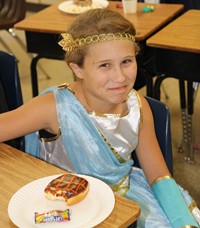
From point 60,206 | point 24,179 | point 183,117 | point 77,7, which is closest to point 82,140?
point 24,179

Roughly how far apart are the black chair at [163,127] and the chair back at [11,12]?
2471 millimetres

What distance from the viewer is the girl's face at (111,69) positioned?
4.97 feet

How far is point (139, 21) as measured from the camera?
2666mm

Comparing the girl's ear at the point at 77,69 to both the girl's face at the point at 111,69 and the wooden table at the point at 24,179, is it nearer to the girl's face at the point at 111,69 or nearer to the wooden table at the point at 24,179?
the girl's face at the point at 111,69

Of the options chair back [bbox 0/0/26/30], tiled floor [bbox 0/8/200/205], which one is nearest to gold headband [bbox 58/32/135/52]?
tiled floor [bbox 0/8/200/205]

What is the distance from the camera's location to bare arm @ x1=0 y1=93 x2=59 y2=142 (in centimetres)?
152

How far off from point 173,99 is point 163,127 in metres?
1.96

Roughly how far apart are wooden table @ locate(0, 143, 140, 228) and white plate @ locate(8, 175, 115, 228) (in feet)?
0.06

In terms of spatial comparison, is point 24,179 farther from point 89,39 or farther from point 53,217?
point 89,39

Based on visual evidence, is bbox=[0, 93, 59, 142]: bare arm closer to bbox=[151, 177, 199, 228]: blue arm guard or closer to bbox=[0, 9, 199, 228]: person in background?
bbox=[0, 9, 199, 228]: person in background

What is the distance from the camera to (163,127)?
5.51ft

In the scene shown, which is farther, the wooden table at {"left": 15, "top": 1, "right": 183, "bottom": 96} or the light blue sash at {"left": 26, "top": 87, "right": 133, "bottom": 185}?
the wooden table at {"left": 15, "top": 1, "right": 183, "bottom": 96}

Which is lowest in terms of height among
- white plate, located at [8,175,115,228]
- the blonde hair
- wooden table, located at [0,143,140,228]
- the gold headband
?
wooden table, located at [0,143,140,228]

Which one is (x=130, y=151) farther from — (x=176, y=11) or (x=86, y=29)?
(x=176, y=11)
